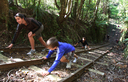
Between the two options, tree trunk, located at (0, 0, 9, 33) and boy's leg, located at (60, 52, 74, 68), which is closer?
boy's leg, located at (60, 52, 74, 68)

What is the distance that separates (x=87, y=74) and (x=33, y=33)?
2.46 metres

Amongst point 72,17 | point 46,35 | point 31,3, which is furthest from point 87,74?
point 72,17

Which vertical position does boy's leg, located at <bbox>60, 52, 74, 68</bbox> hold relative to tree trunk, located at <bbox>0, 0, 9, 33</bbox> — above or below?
below

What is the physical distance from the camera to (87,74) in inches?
126

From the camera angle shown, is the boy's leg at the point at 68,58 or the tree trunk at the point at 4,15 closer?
the boy's leg at the point at 68,58

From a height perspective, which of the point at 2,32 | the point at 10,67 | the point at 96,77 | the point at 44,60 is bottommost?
the point at 96,77

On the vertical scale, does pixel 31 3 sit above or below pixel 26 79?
above

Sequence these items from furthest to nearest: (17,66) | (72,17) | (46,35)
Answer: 1. (72,17)
2. (46,35)
3. (17,66)

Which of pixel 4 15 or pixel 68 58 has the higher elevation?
pixel 4 15

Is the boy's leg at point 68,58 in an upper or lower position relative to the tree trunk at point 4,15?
lower

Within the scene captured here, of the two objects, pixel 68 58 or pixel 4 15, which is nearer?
pixel 68 58

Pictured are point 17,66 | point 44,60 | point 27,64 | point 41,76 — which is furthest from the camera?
point 44,60

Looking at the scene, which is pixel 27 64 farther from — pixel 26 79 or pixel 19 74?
pixel 26 79

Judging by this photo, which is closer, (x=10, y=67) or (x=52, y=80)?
(x=52, y=80)
